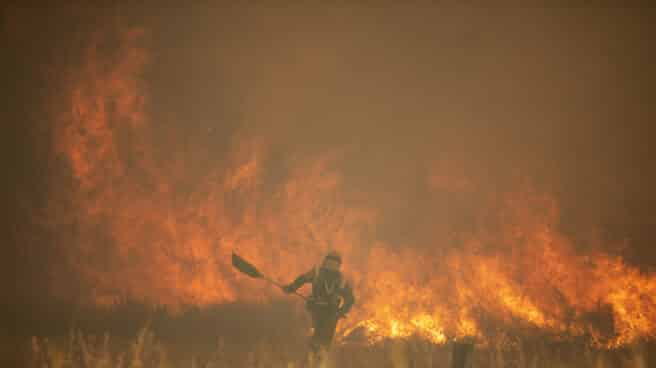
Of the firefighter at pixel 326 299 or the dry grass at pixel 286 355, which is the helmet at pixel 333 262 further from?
the dry grass at pixel 286 355

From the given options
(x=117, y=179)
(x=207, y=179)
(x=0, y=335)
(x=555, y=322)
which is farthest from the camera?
(x=207, y=179)

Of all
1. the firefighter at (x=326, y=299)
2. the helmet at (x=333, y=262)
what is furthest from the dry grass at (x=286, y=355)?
the helmet at (x=333, y=262)

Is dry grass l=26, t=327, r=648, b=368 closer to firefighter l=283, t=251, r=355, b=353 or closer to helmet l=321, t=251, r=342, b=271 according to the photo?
firefighter l=283, t=251, r=355, b=353

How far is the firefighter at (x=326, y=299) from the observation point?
33.8 ft

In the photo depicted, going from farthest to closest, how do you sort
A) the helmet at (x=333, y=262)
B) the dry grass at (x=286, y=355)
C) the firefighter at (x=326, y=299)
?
the helmet at (x=333, y=262) < the firefighter at (x=326, y=299) < the dry grass at (x=286, y=355)

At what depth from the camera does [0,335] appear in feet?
39.6

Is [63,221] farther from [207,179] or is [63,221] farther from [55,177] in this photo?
[207,179]

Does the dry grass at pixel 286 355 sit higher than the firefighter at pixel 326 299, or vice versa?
the firefighter at pixel 326 299

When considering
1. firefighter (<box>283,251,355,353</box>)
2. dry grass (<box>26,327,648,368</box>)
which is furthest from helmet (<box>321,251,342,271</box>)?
dry grass (<box>26,327,648,368</box>)

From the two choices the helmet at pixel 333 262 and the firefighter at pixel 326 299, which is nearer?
the firefighter at pixel 326 299

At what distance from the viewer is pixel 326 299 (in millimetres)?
10414

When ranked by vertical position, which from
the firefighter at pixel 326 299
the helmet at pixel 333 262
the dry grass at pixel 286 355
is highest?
the helmet at pixel 333 262

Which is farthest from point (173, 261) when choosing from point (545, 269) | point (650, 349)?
point (650, 349)

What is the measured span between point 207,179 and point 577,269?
1808cm
